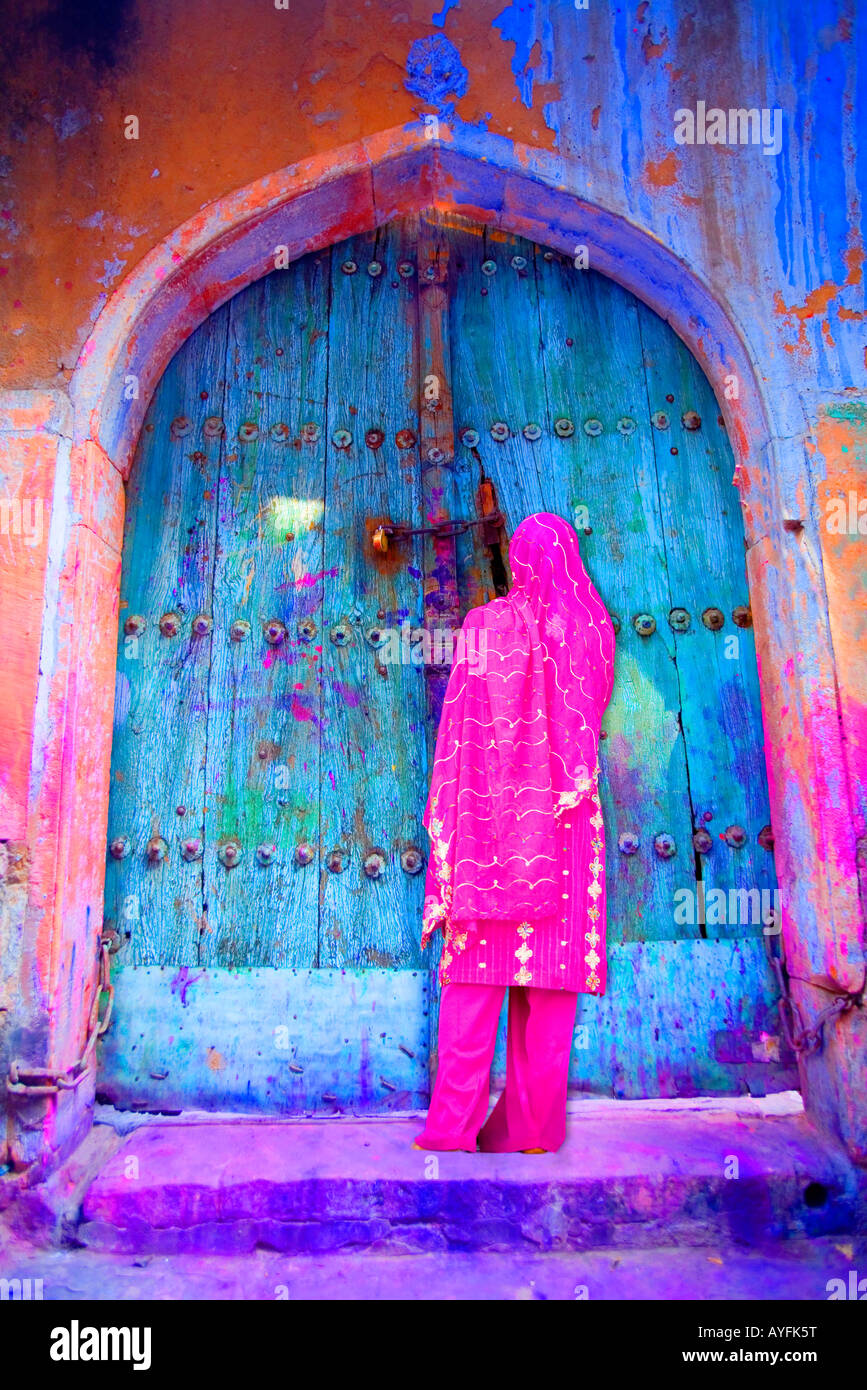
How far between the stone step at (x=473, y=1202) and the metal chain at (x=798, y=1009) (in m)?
0.25

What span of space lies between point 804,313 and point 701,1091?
81.8 inches

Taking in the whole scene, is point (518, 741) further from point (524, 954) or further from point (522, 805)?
point (524, 954)

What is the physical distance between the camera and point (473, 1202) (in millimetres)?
1802

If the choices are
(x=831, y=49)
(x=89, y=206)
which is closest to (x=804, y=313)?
(x=831, y=49)

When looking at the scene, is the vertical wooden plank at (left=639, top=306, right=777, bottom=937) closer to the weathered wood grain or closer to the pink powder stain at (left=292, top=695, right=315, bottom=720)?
the weathered wood grain

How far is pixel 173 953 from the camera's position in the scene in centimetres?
220

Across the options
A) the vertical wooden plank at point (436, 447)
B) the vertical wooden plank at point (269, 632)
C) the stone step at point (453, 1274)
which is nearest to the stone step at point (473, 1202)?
the stone step at point (453, 1274)

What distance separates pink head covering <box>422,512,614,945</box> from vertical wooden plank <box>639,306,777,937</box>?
12.5 inches

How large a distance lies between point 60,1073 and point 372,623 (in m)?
1.35

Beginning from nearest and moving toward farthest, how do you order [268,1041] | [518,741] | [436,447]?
1. [518,741]
2. [268,1041]
3. [436,447]

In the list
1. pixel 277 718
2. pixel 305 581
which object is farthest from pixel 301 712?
pixel 305 581

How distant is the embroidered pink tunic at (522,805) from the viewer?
1.92m

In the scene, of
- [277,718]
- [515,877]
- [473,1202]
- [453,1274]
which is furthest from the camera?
[277,718]

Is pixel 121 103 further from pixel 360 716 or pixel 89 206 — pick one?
pixel 360 716
